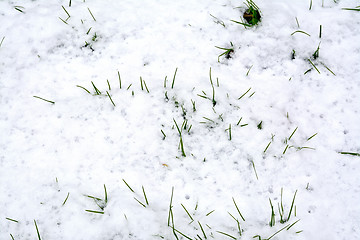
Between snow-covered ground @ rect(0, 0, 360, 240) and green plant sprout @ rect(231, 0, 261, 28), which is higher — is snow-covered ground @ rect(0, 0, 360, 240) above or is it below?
below

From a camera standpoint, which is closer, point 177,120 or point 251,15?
point 177,120

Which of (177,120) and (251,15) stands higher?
(251,15)

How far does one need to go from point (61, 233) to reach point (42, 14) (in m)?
1.59

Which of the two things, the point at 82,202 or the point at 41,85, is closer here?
the point at 82,202

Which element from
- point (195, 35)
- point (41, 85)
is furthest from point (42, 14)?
point (195, 35)

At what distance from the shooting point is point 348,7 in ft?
A: 7.06

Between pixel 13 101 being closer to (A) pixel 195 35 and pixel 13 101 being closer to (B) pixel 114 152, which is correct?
(B) pixel 114 152

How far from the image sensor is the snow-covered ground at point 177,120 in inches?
64.4

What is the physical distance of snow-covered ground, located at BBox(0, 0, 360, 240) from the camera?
164 cm

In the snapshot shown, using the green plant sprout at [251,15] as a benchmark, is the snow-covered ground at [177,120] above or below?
below

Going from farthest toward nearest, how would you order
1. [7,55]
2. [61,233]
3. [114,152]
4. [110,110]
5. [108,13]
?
1. [108,13]
2. [7,55]
3. [110,110]
4. [114,152]
5. [61,233]

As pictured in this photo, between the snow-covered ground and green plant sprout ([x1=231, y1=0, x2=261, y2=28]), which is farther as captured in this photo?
green plant sprout ([x1=231, y1=0, x2=261, y2=28])

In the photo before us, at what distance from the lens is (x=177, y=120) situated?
1.89 m

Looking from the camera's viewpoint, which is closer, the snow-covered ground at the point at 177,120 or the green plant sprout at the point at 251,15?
the snow-covered ground at the point at 177,120
